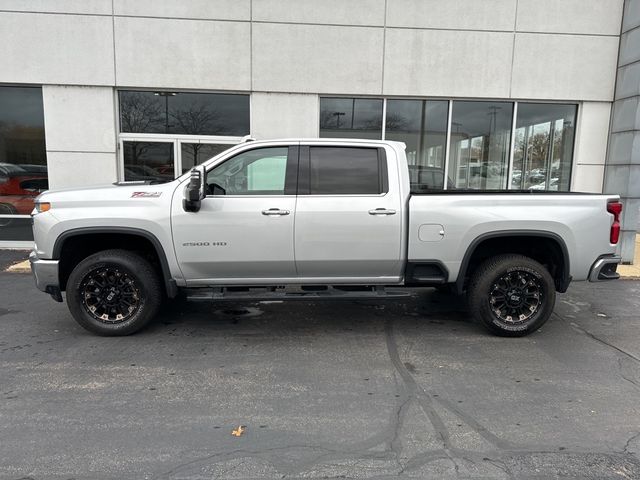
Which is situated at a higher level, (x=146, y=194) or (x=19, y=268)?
(x=146, y=194)

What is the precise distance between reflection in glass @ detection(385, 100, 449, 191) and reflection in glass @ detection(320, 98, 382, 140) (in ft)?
0.89

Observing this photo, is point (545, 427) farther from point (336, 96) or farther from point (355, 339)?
point (336, 96)

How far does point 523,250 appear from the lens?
554cm

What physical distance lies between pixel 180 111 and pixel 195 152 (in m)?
0.89

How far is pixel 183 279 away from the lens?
5.15 m

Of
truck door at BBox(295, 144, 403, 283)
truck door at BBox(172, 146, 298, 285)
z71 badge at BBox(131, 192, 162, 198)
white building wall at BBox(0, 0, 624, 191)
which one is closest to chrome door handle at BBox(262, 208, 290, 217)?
truck door at BBox(172, 146, 298, 285)

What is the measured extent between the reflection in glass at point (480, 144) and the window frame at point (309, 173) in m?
5.55

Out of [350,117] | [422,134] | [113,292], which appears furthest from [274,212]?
[422,134]

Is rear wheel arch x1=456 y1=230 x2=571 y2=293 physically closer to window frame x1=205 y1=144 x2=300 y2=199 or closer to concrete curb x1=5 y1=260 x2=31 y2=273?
window frame x1=205 y1=144 x2=300 y2=199

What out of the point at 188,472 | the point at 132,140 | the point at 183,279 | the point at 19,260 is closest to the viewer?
the point at 188,472

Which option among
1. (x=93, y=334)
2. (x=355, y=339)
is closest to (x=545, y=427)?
(x=355, y=339)

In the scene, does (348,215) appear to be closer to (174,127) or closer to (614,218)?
(614,218)

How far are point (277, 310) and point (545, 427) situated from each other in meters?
3.66

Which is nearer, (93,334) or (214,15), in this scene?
(93,334)
